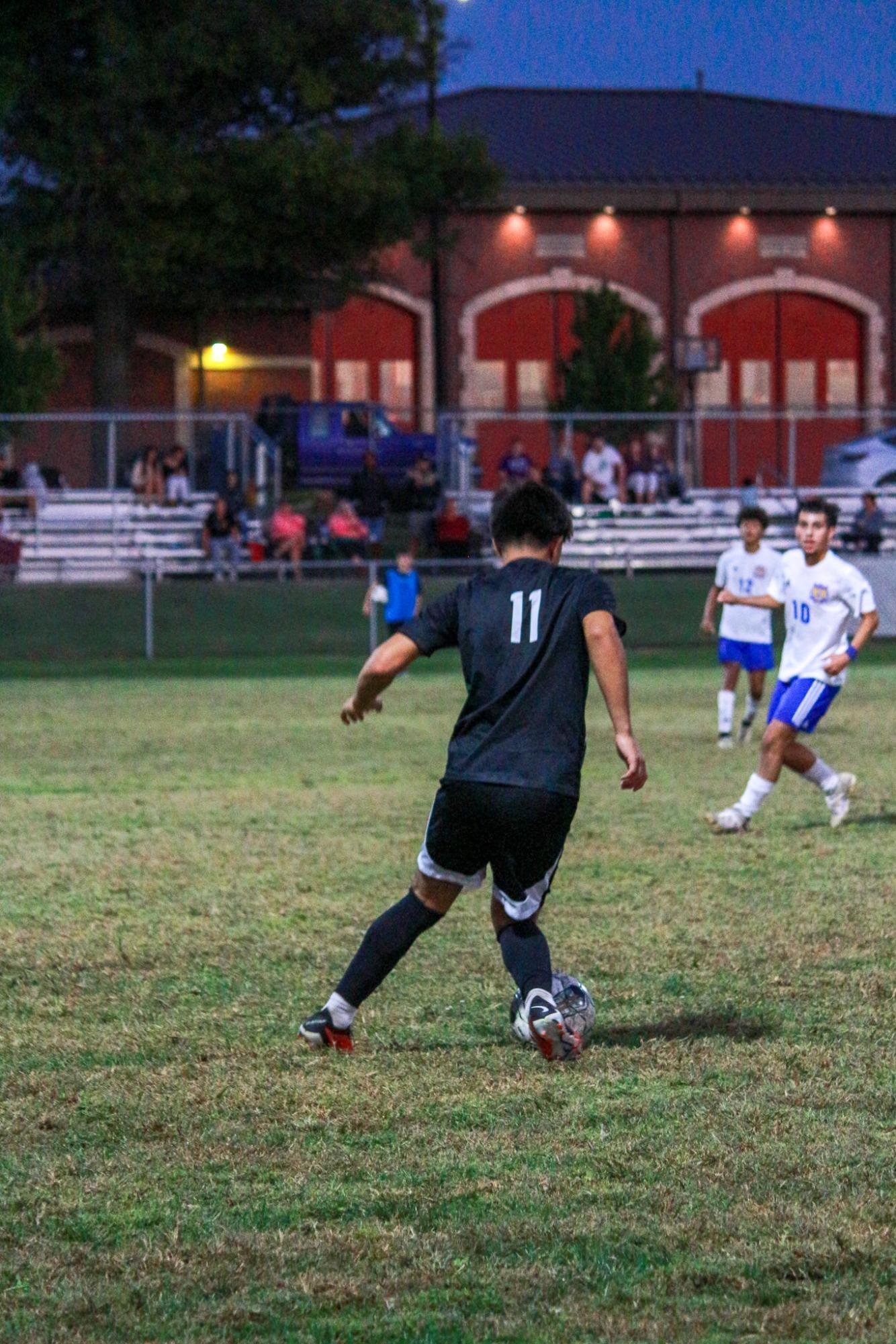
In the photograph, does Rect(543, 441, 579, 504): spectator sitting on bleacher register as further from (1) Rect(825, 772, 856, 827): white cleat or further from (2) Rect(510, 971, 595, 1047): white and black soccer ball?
(2) Rect(510, 971, 595, 1047): white and black soccer ball

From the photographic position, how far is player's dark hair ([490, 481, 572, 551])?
228 inches

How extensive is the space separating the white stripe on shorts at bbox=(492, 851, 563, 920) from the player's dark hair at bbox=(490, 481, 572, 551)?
985mm

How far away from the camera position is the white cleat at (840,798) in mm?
11297

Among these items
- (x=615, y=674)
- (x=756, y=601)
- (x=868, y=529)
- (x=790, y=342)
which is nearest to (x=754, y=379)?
(x=790, y=342)

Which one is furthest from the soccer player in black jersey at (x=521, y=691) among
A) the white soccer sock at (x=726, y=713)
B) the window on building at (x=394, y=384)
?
the window on building at (x=394, y=384)

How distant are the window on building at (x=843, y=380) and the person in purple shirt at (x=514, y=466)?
17.3 meters

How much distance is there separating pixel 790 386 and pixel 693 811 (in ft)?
119

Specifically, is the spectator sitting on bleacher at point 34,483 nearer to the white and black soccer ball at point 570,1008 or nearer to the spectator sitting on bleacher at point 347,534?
the spectator sitting on bleacher at point 347,534

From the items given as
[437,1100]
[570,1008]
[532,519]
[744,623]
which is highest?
[532,519]

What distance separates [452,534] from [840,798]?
18816 millimetres

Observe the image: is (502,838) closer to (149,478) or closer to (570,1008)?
(570,1008)

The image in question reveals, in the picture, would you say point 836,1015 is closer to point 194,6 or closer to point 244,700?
point 244,700

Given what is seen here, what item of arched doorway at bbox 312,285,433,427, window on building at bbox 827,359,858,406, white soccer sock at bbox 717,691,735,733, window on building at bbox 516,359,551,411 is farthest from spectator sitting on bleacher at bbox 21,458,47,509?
window on building at bbox 827,359,858,406

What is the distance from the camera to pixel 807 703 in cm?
1060
